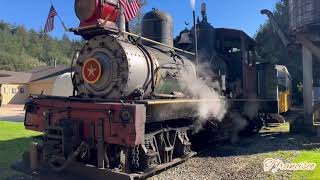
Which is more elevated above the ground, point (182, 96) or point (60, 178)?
point (182, 96)

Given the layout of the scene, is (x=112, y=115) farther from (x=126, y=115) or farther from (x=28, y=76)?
(x=28, y=76)

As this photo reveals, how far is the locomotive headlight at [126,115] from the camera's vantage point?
Result: 6073 mm

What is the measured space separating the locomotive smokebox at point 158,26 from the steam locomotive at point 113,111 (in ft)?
1.27

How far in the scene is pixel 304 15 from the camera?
43.4 ft

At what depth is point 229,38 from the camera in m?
11.8

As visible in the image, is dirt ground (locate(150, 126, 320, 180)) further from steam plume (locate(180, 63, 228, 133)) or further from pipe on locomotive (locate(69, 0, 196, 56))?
pipe on locomotive (locate(69, 0, 196, 56))

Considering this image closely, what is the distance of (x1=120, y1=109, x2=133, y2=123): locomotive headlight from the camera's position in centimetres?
607

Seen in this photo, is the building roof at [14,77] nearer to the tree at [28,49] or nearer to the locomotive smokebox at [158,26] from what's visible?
the tree at [28,49]

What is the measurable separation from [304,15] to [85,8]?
889 centimetres

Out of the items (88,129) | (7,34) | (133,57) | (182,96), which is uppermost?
(7,34)

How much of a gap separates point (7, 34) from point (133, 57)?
13084cm

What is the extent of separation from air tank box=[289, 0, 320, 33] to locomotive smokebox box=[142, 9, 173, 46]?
20.3 feet

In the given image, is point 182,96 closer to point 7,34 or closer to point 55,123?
point 55,123

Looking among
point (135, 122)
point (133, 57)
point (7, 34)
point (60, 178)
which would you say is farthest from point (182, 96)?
point (7, 34)
